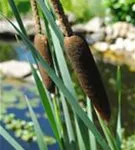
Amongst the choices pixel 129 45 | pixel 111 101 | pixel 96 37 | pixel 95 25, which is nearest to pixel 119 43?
pixel 129 45

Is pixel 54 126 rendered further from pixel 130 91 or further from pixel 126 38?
pixel 126 38

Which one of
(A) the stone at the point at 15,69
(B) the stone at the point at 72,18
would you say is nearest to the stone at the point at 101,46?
(B) the stone at the point at 72,18

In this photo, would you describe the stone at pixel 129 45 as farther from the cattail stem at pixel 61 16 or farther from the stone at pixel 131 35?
the cattail stem at pixel 61 16

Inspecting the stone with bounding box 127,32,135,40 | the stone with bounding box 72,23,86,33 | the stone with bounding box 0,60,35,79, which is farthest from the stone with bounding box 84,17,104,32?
the stone with bounding box 0,60,35,79

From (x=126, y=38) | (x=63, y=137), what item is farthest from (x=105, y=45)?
(x=63, y=137)

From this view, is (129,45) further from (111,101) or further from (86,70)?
(86,70)

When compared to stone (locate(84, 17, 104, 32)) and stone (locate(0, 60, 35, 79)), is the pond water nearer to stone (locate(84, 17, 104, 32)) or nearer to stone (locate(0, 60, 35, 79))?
stone (locate(0, 60, 35, 79))
